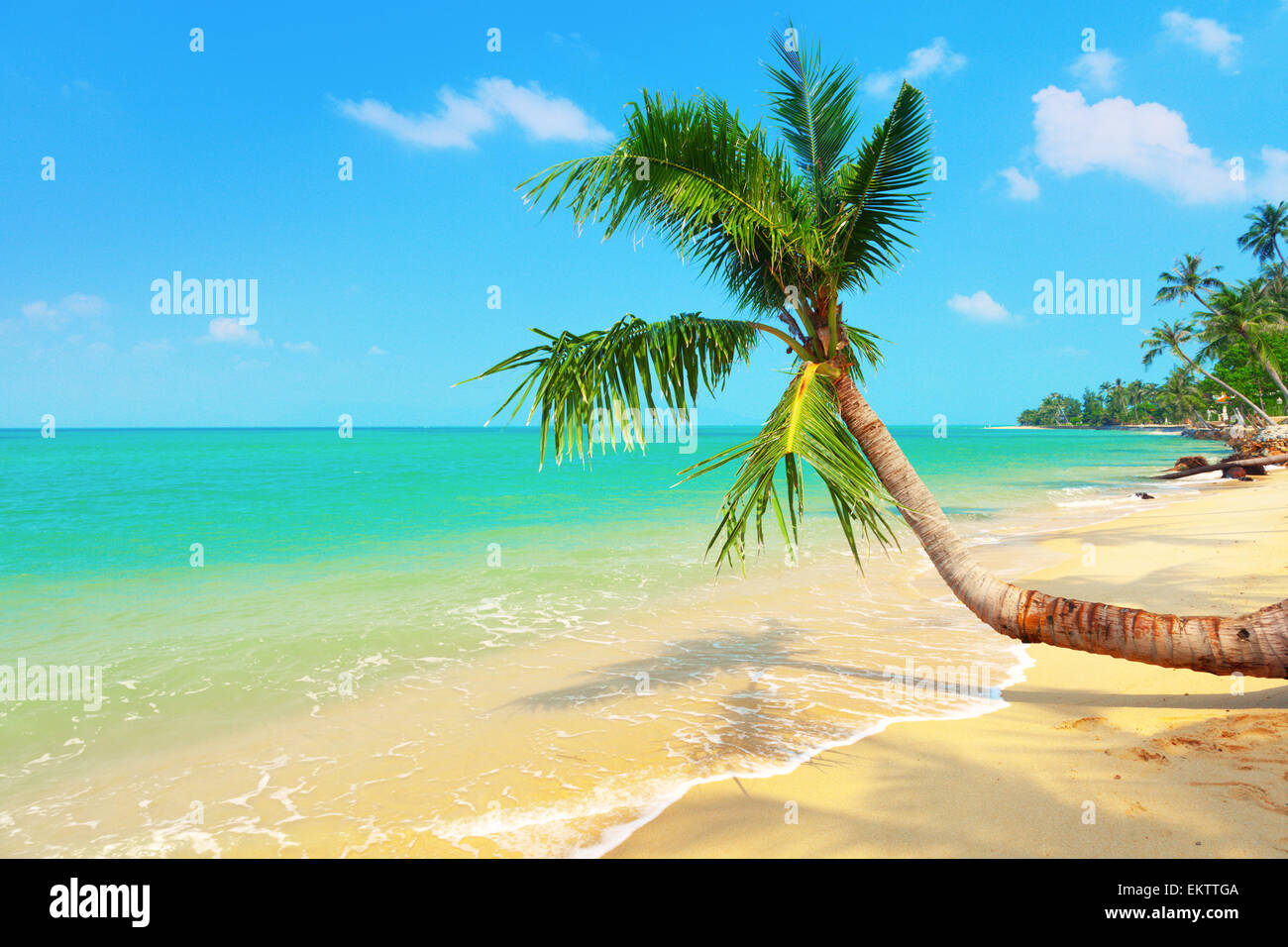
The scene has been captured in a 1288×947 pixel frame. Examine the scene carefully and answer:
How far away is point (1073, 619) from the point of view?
4.53 metres

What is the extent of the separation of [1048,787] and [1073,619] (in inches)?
45.3

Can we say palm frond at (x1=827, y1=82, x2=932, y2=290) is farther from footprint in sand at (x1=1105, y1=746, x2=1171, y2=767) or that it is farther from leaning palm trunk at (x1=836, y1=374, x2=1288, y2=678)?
footprint in sand at (x1=1105, y1=746, x2=1171, y2=767)

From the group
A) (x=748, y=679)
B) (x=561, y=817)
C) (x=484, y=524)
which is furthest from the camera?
(x=484, y=524)

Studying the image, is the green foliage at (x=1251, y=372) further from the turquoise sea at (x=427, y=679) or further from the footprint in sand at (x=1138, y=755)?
the footprint in sand at (x=1138, y=755)

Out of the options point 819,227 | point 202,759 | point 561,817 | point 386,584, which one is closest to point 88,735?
point 202,759

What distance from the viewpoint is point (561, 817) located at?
14.9 ft

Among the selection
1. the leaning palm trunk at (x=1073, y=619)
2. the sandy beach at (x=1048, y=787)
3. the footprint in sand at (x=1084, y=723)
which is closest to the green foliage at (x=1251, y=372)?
the sandy beach at (x=1048, y=787)

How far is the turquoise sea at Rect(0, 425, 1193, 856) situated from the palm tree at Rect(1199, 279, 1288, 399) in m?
30.4

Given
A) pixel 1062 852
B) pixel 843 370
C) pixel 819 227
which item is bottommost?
pixel 1062 852

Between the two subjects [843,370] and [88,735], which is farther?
[88,735]

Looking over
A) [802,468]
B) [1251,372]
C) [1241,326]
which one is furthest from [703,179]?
[1251,372]
